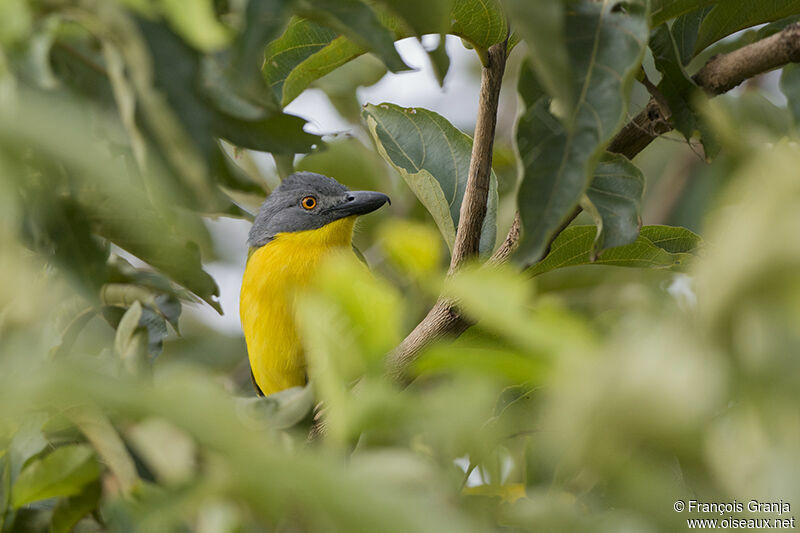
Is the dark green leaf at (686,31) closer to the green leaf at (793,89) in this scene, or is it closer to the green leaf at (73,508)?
the green leaf at (793,89)

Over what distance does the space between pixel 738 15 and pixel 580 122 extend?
91cm

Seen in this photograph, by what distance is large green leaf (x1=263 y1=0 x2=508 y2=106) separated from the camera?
1.83 meters

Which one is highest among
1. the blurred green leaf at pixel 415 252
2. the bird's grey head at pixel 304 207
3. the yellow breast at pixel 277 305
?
the blurred green leaf at pixel 415 252

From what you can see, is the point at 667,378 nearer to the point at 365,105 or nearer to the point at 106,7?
the point at 106,7

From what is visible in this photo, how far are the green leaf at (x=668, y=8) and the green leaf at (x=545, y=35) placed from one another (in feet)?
2.57

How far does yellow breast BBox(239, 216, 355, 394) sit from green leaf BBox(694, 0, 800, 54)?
2.58 m

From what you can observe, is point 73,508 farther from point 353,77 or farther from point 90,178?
point 353,77

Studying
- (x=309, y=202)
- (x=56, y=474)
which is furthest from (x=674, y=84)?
(x=309, y=202)

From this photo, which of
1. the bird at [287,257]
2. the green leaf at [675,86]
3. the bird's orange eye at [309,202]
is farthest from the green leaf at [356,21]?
the bird's orange eye at [309,202]

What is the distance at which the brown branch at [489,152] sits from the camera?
1.81m

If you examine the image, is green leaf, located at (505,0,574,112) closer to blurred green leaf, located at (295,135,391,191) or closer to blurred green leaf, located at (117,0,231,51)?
blurred green leaf, located at (117,0,231,51)

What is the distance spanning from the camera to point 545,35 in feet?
3.43

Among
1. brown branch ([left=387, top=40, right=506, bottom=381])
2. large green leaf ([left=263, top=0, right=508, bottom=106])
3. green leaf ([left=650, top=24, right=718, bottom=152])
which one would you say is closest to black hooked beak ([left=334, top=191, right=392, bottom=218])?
large green leaf ([left=263, top=0, right=508, bottom=106])

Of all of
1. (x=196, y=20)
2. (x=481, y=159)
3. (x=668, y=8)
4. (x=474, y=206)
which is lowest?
(x=474, y=206)
